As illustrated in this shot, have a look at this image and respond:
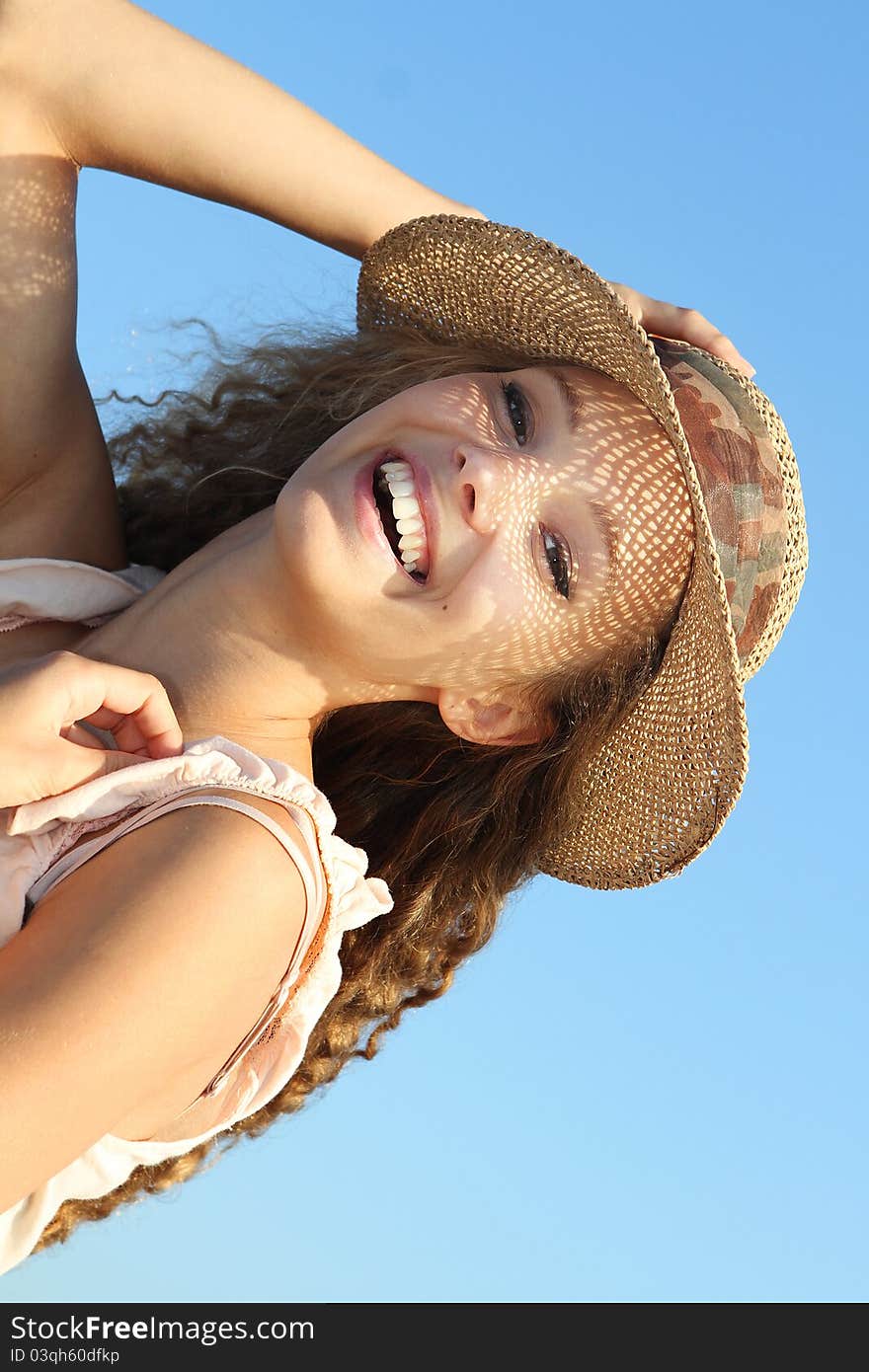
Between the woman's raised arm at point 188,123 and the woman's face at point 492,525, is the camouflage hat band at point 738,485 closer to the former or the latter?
the woman's face at point 492,525

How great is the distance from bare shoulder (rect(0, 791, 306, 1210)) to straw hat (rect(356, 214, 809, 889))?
1035 millimetres

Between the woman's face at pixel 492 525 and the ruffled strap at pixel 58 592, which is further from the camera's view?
the ruffled strap at pixel 58 592

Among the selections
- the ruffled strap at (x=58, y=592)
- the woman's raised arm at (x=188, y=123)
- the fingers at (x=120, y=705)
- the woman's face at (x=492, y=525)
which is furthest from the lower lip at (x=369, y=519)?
the woman's raised arm at (x=188, y=123)

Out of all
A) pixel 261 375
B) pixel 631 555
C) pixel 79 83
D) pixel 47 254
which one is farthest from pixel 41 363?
pixel 631 555

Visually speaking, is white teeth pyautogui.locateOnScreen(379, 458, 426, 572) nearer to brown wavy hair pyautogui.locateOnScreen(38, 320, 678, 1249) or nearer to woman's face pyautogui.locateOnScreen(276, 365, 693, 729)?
woman's face pyautogui.locateOnScreen(276, 365, 693, 729)

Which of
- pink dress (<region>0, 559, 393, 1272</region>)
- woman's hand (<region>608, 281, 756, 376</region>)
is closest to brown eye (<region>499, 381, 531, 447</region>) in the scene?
woman's hand (<region>608, 281, 756, 376</region>)

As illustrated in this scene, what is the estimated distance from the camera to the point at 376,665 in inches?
119

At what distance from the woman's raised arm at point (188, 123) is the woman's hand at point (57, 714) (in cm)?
147

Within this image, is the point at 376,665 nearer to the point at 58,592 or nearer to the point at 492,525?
the point at 492,525

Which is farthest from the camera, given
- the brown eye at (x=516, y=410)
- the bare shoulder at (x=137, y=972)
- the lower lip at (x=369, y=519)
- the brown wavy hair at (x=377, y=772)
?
the brown wavy hair at (x=377, y=772)

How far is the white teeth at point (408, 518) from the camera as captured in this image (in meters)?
2.89

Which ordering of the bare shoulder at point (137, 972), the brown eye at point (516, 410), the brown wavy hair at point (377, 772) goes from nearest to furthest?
the bare shoulder at point (137, 972) → the brown eye at point (516, 410) → the brown wavy hair at point (377, 772)

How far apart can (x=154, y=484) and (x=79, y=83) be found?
1.14 metres

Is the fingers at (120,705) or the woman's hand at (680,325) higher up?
the woman's hand at (680,325)
